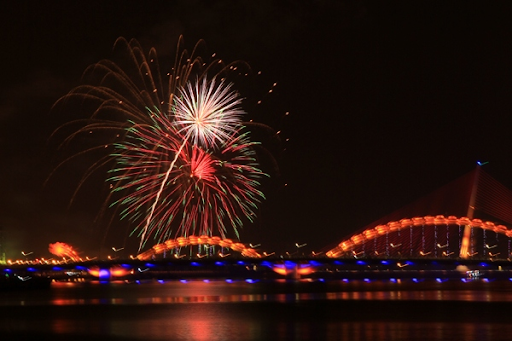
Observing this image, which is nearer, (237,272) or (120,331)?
(120,331)

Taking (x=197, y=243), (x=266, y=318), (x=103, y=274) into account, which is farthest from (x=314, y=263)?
(x=266, y=318)

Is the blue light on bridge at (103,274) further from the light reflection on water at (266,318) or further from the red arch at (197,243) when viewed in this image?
the light reflection on water at (266,318)

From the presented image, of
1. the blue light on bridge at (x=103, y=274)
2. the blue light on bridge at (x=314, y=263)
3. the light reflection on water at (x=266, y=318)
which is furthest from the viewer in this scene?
the blue light on bridge at (x=103, y=274)

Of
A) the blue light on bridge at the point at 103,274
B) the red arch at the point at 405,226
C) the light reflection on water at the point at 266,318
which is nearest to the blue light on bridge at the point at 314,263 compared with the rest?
the red arch at the point at 405,226

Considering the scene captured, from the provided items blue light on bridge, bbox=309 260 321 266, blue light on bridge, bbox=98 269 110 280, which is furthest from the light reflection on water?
blue light on bridge, bbox=98 269 110 280

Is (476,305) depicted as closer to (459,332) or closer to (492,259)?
(459,332)

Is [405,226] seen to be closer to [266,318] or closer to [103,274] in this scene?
[103,274]

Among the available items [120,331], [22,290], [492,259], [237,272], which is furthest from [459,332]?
[237,272]

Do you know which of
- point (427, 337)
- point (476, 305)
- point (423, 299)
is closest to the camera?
point (427, 337)
